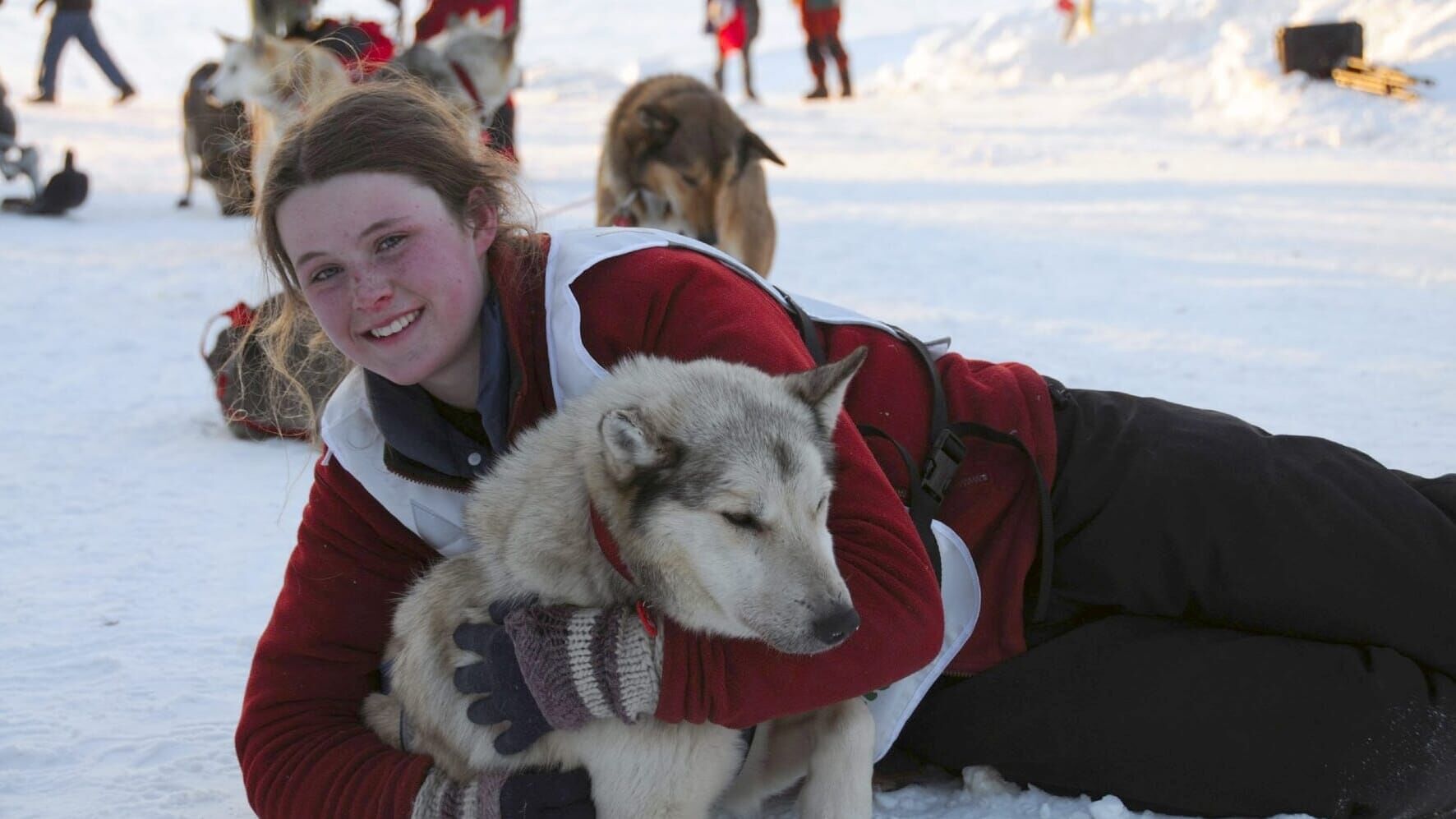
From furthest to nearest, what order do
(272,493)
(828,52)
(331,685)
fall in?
(828,52)
(272,493)
(331,685)

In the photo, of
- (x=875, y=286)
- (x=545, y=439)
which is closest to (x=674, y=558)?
(x=545, y=439)

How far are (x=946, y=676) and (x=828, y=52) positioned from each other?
54.3 feet

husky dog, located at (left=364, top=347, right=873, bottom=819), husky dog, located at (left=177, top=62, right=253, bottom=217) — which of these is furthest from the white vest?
husky dog, located at (left=177, top=62, right=253, bottom=217)

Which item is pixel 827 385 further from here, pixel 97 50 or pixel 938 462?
pixel 97 50

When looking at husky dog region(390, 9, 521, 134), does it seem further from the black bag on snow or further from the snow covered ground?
the black bag on snow

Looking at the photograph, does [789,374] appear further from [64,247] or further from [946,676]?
[64,247]

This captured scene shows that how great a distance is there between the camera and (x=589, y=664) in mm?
2141

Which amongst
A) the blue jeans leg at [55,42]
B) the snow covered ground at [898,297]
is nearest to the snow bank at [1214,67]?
the snow covered ground at [898,297]

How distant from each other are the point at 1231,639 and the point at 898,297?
193 inches

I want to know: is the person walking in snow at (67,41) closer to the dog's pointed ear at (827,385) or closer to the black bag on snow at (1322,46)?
the black bag on snow at (1322,46)

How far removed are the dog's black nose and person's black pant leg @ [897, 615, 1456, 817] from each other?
68 cm

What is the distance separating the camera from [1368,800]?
2422 mm

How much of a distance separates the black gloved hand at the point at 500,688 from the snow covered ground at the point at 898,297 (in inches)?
31.8

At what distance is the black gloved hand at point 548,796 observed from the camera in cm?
A: 223
